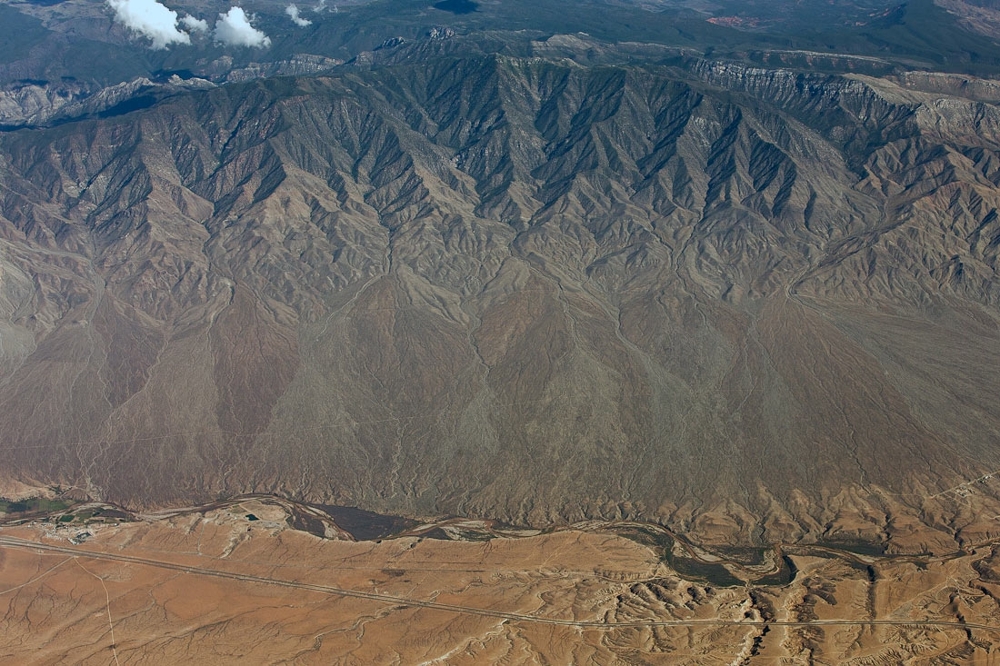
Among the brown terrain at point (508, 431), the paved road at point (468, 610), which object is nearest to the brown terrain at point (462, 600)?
the paved road at point (468, 610)

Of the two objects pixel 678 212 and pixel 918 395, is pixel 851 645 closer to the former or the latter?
pixel 918 395

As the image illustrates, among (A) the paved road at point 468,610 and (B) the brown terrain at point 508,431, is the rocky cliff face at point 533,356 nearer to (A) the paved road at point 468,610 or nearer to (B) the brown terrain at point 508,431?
(B) the brown terrain at point 508,431

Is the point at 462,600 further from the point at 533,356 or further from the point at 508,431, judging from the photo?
the point at 533,356

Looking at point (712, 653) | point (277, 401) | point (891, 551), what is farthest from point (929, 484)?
point (277, 401)

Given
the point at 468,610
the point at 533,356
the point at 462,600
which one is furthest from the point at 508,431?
the point at 468,610

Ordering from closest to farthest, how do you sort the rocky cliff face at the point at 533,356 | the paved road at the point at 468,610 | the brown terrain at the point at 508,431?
the paved road at the point at 468,610 < the brown terrain at the point at 508,431 < the rocky cliff face at the point at 533,356

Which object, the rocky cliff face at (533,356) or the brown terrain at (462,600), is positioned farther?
the rocky cliff face at (533,356)
